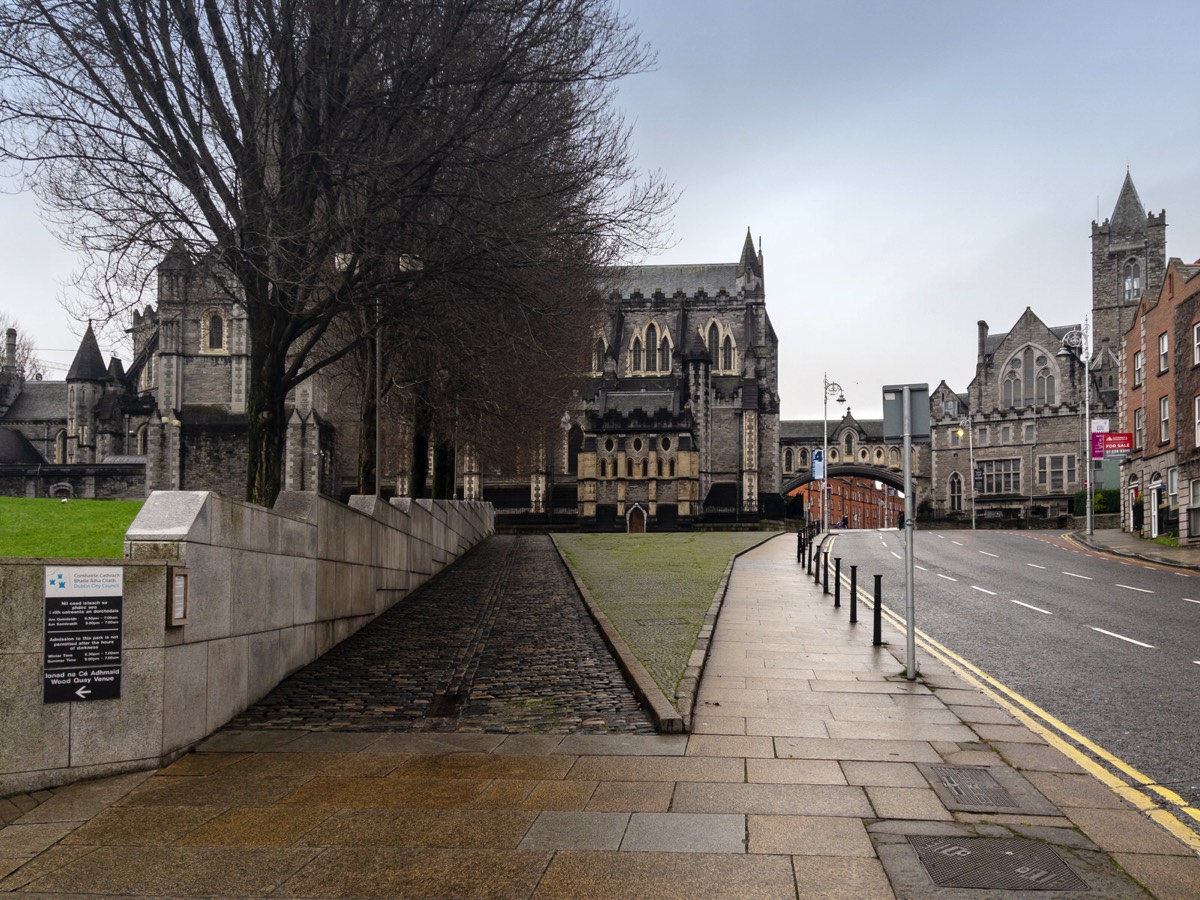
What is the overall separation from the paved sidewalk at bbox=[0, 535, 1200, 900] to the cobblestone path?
25.0 inches

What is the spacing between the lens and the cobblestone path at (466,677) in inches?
379

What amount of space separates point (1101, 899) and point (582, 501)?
6515 cm

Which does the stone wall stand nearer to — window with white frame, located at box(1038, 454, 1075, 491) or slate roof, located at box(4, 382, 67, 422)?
window with white frame, located at box(1038, 454, 1075, 491)

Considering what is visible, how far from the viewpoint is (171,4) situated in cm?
1211

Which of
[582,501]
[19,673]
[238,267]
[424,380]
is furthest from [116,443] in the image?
[19,673]

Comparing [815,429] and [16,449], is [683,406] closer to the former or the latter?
[815,429]

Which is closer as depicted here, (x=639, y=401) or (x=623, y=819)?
(x=623, y=819)

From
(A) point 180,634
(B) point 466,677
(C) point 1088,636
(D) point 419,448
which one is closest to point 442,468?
(D) point 419,448

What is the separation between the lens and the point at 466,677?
11859 millimetres

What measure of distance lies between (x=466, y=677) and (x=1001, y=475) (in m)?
79.7

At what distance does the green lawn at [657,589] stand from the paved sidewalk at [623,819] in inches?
89.3

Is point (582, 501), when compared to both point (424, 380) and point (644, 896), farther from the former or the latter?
point (644, 896)

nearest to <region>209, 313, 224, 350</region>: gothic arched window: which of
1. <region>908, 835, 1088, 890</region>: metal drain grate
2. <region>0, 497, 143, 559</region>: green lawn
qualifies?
<region>0, 497, 143, 559</region>: green lawn

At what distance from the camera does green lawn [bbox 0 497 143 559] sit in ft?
47.4
